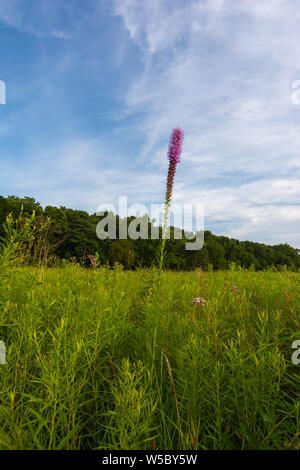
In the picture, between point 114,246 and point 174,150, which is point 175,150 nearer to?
point 174,150

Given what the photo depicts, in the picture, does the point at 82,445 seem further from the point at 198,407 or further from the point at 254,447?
the point at 254,447

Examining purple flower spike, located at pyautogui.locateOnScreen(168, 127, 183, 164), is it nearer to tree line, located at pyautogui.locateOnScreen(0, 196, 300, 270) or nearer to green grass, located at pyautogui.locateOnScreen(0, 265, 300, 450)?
green grass, located at pyautogui.locateOnScreen(0, 265, 300, 450)

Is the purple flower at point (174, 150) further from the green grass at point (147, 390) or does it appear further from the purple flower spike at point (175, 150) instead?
the green grass at point (147, 390)

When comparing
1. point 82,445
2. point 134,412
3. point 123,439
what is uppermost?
point 134,412

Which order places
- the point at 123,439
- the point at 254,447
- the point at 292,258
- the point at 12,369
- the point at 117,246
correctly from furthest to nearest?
the point at 292,258 < the point at 117,246 < the point at 12,369 < the point at 254,447 < the point at 123,439

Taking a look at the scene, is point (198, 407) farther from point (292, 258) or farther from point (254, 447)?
point (292, 258)

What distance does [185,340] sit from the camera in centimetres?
200

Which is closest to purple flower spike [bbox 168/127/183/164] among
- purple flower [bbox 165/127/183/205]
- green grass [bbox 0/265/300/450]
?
purple flower [bbox 165/127/183/205]

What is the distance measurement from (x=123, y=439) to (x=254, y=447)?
2.14 ft

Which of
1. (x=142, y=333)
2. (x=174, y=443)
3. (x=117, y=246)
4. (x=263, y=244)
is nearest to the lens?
(x=174, y=443)

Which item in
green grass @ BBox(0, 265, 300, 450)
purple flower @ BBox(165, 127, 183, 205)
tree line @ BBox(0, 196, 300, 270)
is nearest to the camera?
green grass @ BBox(0, 265, 300, 450)

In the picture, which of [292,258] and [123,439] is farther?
[292,258]

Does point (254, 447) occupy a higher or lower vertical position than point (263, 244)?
lower

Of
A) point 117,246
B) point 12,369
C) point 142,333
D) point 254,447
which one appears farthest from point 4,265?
point 117,246
